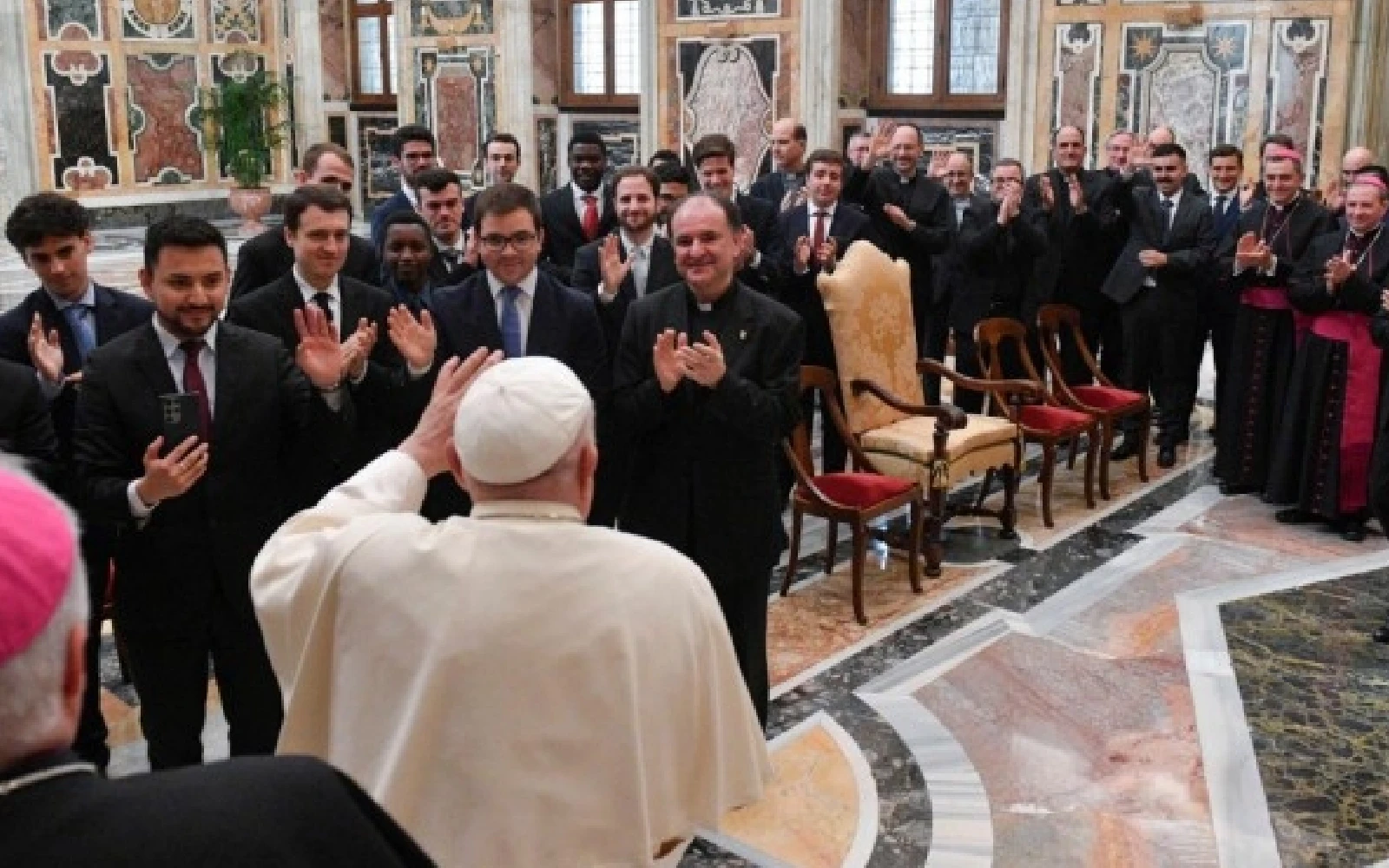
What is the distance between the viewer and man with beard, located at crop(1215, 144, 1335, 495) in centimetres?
678

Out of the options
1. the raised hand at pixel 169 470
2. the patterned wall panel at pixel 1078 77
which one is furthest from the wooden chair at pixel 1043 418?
the patterned wall panel at pixel 1078 77

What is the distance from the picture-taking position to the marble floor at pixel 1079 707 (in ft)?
12.4

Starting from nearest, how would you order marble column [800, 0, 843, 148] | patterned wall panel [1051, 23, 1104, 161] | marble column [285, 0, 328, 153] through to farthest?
patterned wall panel [1051, 23, 1104, 161], marble column [800, 0, 843, 148], marble column [285, 0, 328, 153]

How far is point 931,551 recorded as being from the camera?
583 cm

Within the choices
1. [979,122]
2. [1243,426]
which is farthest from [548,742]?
[979,122]

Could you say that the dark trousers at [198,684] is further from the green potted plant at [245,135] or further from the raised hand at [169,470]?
the green potted plant at [245,135]

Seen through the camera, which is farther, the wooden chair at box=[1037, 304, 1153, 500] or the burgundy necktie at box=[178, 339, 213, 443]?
the wooden chair at box=[1037, 304, 1153, 500]

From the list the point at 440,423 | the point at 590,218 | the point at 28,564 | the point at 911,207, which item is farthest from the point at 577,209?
the point at 28,564

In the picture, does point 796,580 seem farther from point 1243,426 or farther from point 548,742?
point 548,742

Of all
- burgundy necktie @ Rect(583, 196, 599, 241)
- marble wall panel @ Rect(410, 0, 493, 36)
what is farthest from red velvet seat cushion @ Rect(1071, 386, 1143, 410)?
marble wall panel @ Rect(410, 0, 493, 36)

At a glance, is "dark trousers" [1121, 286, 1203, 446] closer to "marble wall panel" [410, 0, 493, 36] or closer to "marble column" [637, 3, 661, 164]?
"marble column" [637, 3, 661, 164]

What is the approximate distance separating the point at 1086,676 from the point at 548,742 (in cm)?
335

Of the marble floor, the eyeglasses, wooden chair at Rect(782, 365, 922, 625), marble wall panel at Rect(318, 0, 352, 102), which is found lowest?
the marble floor

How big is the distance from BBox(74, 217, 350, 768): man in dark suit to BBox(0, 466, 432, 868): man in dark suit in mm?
2106
